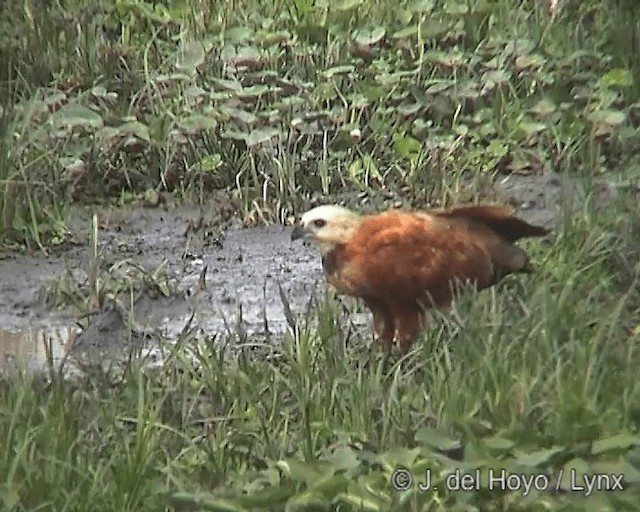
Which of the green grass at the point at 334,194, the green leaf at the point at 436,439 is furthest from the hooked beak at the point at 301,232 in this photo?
the green leaf at the point at 436,439

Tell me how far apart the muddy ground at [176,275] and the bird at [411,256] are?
37 cm

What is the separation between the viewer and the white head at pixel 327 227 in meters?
4.54

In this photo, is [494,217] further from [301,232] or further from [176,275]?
[176,275]

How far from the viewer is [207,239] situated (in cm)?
568

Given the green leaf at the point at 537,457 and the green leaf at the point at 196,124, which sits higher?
the green leaf at the point at 196,124

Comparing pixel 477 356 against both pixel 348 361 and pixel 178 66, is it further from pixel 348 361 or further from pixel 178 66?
pixel 178 66

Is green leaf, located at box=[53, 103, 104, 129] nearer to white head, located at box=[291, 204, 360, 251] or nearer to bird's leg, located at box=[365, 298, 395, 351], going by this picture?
white head, located at box=[291, 204, 360, 251]

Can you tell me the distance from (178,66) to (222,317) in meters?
2.17

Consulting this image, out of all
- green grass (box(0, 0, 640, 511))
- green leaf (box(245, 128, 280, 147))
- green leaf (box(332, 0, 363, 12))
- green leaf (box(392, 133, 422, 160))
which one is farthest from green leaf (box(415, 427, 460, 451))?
green leaf (box(332, 0, 363, 12))

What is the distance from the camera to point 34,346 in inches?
196

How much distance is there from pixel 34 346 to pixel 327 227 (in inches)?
42.0

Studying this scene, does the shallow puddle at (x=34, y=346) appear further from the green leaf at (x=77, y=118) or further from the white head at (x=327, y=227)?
the green leaf at (x=77, y=118)

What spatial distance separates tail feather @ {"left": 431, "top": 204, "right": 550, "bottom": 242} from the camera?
4.49m

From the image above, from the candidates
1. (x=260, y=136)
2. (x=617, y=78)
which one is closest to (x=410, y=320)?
(x=260, y=136)
